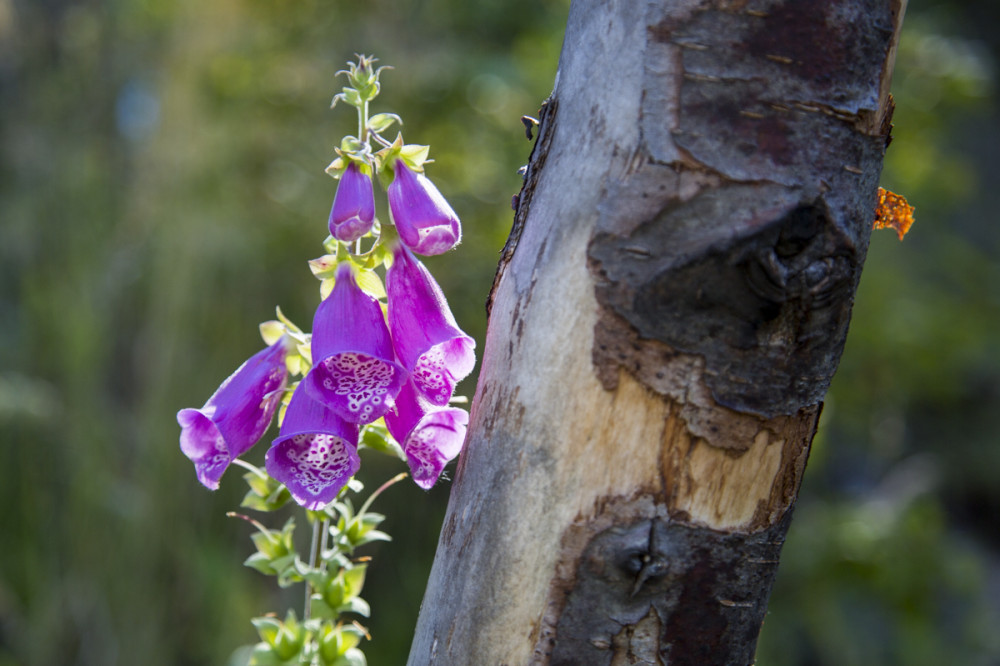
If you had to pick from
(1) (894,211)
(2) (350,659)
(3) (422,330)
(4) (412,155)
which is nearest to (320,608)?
(2) (350,659)

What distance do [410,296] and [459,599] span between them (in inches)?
8.8

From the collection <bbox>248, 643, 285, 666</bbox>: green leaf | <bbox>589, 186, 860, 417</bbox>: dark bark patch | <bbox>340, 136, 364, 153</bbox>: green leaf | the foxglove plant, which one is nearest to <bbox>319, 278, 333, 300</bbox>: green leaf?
the foxglove plant

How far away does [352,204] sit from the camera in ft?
1.85

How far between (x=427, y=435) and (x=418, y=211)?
0.56 feet

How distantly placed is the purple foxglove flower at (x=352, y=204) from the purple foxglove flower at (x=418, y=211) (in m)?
0.02

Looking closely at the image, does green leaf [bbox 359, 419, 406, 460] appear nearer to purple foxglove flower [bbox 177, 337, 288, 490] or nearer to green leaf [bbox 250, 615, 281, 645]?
purple foxglove flower [bbox 177, 337, 288, 490]

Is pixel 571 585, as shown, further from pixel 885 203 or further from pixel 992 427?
pixel 992 427

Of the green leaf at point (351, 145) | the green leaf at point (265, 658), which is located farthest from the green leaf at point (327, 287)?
the green leaf at point (265, 658)

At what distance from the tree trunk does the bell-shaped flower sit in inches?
2.3

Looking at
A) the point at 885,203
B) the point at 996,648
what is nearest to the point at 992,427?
the point at 996,648

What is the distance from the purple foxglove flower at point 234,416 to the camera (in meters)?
0.64

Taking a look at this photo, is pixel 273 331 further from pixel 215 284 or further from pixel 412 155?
pixel 215 284

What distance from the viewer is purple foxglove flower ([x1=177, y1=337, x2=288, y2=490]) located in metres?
0.64

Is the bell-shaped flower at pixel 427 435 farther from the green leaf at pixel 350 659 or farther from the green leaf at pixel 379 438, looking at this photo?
the green leaf at pixel 350 659
